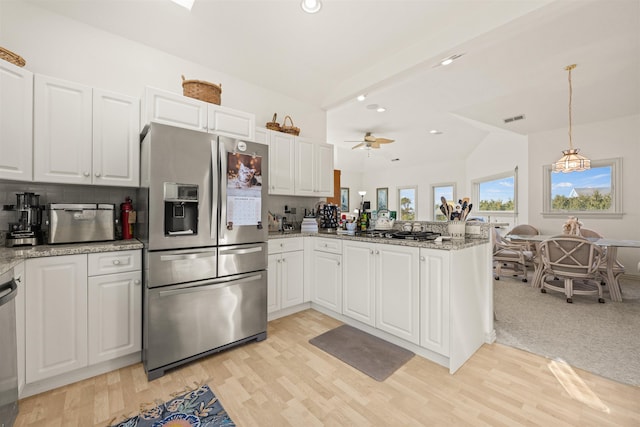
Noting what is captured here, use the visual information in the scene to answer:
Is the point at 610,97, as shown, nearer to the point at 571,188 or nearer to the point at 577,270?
the point at 571,188

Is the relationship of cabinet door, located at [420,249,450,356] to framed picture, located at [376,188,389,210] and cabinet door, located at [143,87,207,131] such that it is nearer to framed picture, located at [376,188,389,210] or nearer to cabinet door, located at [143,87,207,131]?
cabinet door, located at [143,87,207,131]

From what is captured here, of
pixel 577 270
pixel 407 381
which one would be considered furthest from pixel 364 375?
pixel 577 270

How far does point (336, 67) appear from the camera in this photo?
328cm

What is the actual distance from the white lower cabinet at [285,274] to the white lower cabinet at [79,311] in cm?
120

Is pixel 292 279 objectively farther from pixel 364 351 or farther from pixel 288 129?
pixel 288 129

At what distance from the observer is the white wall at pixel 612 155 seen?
4734 millimetres

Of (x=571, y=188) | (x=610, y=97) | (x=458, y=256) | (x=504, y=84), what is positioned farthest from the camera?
(x=571, y=188)

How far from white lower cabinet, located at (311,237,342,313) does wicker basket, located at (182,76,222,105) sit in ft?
6.06

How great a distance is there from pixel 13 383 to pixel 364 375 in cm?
214

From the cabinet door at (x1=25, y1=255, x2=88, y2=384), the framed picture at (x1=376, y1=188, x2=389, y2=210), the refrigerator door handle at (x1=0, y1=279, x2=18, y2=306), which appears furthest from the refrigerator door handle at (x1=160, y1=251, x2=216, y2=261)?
the framed picture at (x1=376, y1=188, x2=389, y2=210)

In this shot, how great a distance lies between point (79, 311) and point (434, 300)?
2.58m

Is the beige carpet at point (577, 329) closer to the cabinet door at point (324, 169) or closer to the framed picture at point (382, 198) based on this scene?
the cabinet door at point (324, 169)

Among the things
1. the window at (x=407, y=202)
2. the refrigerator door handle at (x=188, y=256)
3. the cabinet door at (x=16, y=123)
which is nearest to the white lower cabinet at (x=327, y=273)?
the refrigerator door handle at (x=188, y=256)

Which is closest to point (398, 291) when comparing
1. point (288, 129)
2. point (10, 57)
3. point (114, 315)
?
point (114, 315)
